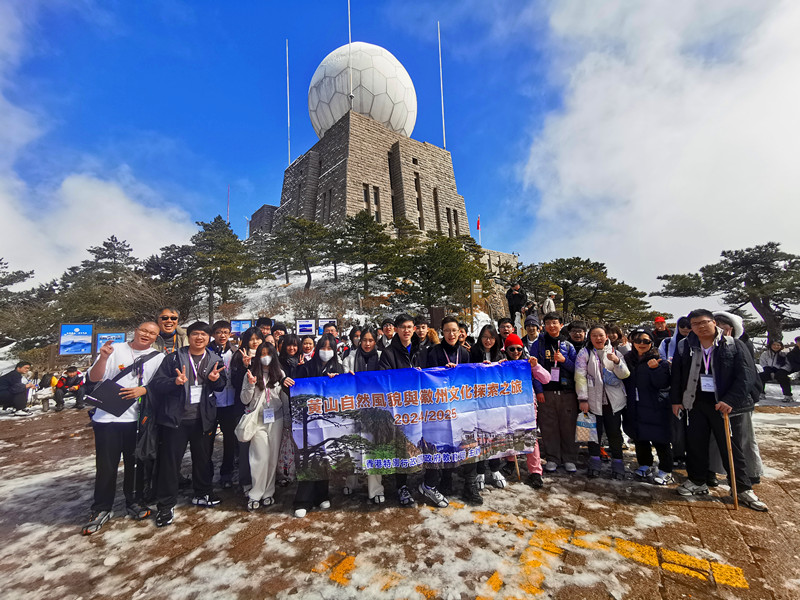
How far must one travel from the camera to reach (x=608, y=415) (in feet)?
12.5

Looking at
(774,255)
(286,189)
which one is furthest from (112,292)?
Result: (774,255)

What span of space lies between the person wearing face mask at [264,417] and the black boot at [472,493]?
1.95m

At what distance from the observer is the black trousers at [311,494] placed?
3.17m

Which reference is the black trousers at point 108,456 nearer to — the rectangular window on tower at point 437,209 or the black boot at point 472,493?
the black boot at point 472,493

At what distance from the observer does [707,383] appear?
3.22 metres

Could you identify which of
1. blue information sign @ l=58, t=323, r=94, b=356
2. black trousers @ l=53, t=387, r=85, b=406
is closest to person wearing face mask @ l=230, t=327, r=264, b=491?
black trousers @ l=53, t=387, r=85, b=406

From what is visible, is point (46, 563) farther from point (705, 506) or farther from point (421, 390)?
point (705, 506)

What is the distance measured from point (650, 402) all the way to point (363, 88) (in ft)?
112

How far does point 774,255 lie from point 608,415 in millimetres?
19960

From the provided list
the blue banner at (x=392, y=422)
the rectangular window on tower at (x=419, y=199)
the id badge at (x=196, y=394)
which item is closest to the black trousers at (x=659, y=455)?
the blue banner at (x=392, y=422)

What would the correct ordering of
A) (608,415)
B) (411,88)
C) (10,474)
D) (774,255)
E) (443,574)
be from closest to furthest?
(443,574), (608,415), (10,474), (774,255), (411,88)

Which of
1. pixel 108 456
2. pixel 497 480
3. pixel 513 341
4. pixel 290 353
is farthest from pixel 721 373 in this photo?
pixel 108 456

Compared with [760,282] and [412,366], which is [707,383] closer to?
[412,366]

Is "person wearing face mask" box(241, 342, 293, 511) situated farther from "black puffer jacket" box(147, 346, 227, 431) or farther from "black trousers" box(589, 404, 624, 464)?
"black trousers" box(589, 404, 624, 464)
